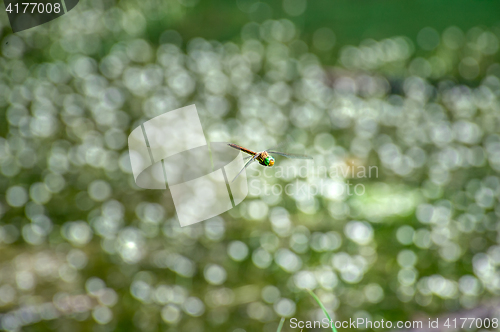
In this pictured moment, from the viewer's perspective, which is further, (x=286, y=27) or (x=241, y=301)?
(x=286, y=27)

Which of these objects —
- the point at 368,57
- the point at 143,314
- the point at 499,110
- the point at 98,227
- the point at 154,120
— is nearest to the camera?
the point at 143,314

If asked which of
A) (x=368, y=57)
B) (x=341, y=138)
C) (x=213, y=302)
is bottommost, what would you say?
(x=213, y=302)

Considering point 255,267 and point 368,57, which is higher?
point 368,57

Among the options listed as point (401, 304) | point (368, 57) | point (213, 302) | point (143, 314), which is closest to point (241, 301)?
point (213, 302)

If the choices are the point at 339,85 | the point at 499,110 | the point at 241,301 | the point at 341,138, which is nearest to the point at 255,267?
the point at 241,301

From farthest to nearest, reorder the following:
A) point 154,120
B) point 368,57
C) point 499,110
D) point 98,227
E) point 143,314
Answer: point 368,57, point 499,110, point 154,120, point 98,227, point 143,314

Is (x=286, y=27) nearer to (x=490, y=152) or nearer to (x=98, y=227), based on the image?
(x=490, y=152)
